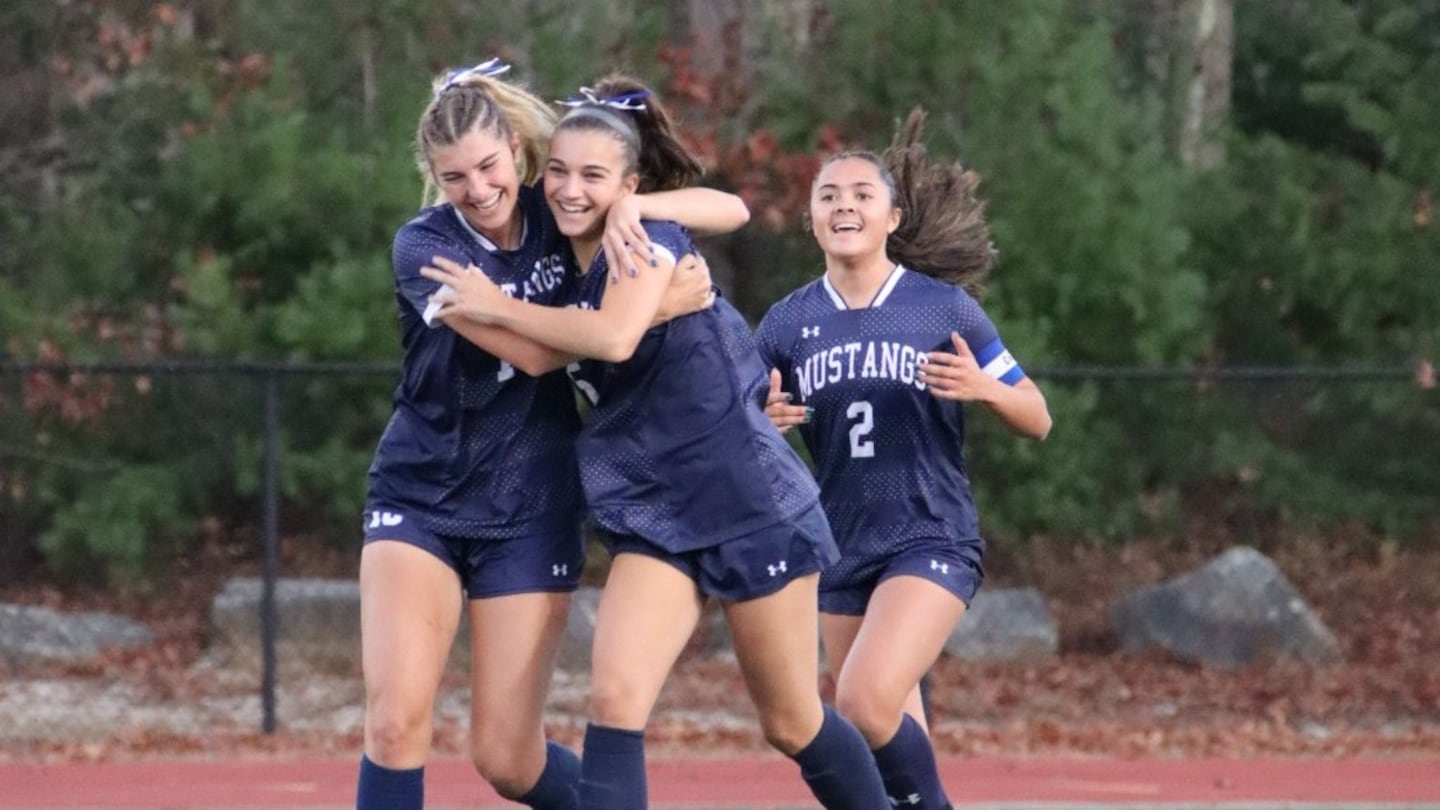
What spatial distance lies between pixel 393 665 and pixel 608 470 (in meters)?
0.62

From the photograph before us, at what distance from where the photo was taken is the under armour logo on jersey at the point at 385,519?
5.09m

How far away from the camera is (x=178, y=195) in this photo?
1157 cm

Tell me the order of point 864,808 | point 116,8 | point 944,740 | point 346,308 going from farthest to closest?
point 116,8 < point 346,308 < point 944,740 < point 864,808

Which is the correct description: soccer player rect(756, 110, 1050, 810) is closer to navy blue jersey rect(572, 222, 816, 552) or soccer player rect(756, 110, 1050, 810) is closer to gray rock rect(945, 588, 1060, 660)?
navy blue jersey rect(572, 222, 816, 552)

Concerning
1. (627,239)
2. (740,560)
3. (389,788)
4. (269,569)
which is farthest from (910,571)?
(269,569)

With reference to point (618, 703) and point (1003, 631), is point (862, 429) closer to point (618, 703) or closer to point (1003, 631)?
point (618, 703)

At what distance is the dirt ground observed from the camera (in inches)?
376

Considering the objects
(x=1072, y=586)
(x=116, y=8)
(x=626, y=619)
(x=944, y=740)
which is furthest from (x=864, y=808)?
(x=116, y=8)

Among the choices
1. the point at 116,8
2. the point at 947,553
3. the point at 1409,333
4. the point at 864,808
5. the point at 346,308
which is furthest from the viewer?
the point at 116,8

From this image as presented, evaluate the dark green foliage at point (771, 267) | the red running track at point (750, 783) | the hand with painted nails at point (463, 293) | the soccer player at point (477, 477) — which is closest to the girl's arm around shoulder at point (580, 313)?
the hand with painted nails at point (463, 293)

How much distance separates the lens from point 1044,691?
10.6 meters

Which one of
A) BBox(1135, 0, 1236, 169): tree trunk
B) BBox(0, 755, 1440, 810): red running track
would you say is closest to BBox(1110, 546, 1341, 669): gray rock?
BBox(0, 755, 1440, 810): red running track

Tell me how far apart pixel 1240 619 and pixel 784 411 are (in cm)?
563

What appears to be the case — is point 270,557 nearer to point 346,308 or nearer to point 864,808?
point 346,308
